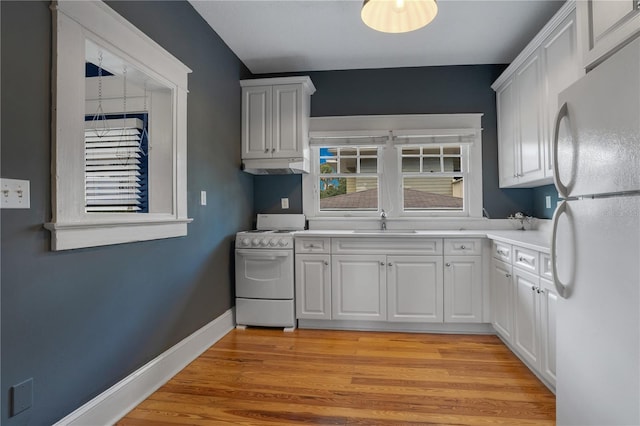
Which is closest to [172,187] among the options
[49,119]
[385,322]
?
[49,119]

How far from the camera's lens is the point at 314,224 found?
12.0ft

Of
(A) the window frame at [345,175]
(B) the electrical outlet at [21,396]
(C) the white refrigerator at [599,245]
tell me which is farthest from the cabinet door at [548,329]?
(B) the electrical outlet at [21,396]

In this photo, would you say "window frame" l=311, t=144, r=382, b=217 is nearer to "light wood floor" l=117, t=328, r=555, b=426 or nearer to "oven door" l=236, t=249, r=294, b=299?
"oven door" l=236, t=249, r=294, b=299

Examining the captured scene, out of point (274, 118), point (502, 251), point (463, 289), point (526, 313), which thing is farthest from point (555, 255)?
point (274, 118)

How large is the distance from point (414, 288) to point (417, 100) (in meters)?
1.99

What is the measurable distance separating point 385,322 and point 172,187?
2139 mm

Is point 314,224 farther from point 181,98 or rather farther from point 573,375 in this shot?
point 573,375

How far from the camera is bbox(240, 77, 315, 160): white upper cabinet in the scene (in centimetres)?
331

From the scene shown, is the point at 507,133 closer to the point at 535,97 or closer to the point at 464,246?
the point at 535,97

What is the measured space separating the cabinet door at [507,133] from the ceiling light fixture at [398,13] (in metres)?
1.78

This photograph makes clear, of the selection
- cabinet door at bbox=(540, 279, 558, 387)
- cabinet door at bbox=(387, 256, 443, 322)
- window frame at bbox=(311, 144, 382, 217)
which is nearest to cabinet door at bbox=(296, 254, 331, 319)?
cabinet door at bbox=(387, 256, 443, 322)

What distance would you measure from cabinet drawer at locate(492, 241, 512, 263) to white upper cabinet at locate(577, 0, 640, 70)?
1.41 meters

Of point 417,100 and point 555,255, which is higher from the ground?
point 417,100

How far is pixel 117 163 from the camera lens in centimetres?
207
